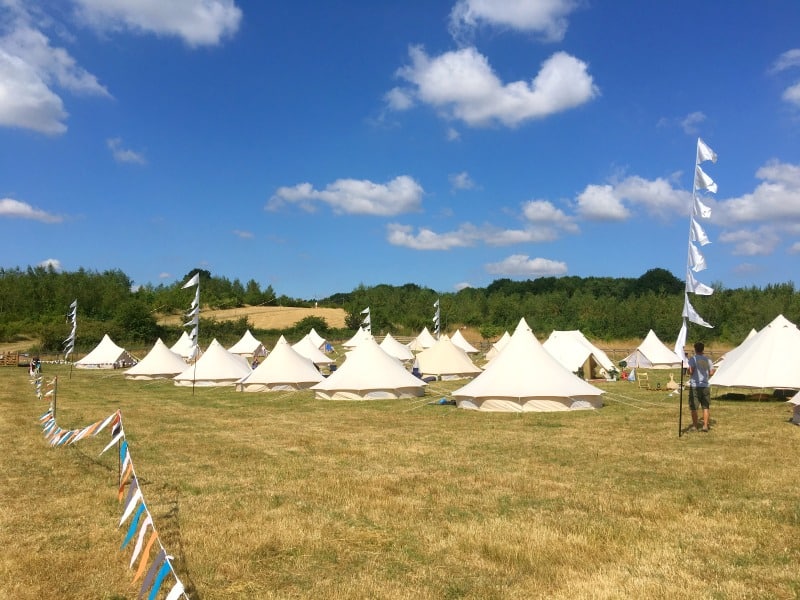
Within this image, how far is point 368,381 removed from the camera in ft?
59.2

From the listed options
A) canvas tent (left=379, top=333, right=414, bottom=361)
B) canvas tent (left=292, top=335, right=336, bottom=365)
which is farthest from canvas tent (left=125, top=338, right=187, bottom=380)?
canvas tent (left=379, top=333, right=414, bottom=361)

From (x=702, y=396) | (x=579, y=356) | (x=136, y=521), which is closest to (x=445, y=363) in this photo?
(x=579, y=356)

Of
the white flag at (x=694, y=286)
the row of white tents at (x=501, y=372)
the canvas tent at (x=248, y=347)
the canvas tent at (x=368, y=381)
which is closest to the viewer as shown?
the white flag at (x=694, y=286)

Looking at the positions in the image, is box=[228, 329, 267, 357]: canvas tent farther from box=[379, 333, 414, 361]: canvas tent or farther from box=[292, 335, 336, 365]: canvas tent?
box=[379, 333, 414, 361]: canvas tent

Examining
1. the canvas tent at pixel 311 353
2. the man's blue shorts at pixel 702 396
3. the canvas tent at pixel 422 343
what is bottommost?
the man's blue shorts at pixel 702 396

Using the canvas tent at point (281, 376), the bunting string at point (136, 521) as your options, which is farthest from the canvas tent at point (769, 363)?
the bunting string at point (136, 521)

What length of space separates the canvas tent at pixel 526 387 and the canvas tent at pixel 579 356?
9.37 meters

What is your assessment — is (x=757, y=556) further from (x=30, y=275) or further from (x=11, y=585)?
(x=30, y=275)

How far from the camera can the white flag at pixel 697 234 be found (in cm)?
1084

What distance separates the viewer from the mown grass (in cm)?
448

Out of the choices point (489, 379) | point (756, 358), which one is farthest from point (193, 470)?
point (756, 358)

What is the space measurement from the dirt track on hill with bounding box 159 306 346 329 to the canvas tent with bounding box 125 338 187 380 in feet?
119

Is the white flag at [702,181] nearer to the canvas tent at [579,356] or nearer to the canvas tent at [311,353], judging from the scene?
the canvas tent at [579,356]

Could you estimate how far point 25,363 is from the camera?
37.6 metres
